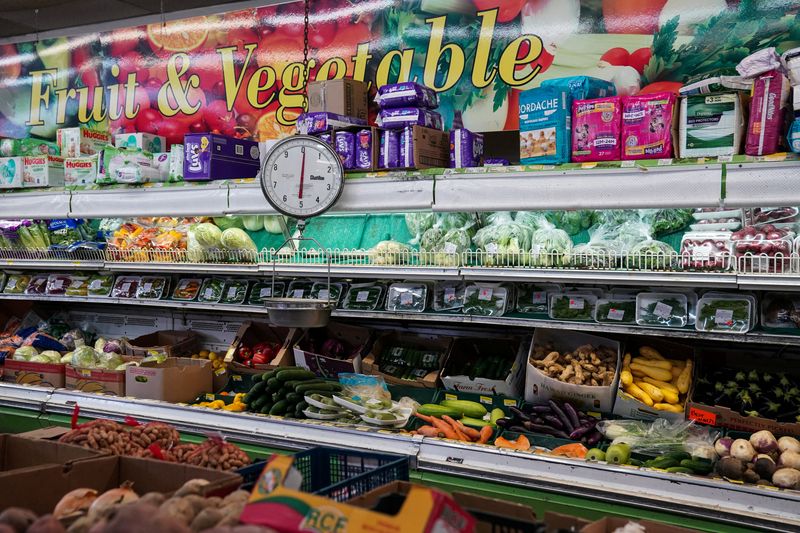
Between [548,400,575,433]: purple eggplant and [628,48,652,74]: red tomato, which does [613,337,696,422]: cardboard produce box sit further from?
[628,48,652,74]: red tomato

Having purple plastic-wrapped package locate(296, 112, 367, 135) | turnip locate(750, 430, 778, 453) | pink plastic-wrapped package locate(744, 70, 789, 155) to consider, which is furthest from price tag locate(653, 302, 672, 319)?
purple plastic-wrapped package locate(296, 112, 367, 135)

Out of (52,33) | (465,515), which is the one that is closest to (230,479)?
(465,515)

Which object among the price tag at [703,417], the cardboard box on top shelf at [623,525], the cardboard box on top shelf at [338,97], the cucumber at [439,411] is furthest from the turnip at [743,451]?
the cardboard box on top shelf at [338,97]

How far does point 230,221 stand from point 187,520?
4.16 meters

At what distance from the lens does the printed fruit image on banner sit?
4.90 metres

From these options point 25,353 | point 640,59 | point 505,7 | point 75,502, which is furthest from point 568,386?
point 25,353

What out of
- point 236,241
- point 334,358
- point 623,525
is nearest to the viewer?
point 623,525

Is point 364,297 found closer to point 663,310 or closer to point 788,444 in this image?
point 663,310

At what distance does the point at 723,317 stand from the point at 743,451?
0.68 metres

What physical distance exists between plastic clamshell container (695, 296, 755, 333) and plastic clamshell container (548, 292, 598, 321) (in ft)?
1.97

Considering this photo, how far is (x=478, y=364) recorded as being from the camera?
4.86 m

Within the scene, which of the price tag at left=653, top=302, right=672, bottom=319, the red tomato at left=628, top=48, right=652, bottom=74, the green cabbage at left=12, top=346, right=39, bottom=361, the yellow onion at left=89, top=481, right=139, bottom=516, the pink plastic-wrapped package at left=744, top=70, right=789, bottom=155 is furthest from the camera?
the green cabbage at left=12, top=346, right=39, bottom=361

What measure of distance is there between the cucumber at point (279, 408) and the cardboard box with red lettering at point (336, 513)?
2540 millimetres

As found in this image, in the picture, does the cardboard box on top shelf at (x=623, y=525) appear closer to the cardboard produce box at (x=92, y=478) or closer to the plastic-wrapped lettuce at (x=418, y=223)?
the cardboard produce box at (x=92, y=478)
